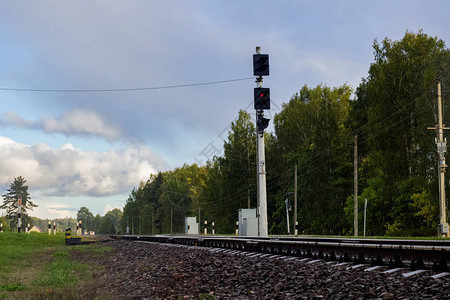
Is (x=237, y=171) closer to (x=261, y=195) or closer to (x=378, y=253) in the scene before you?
(x=261, y=195)

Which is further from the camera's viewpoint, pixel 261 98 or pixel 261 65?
pixel 261 65

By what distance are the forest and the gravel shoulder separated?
2423cm

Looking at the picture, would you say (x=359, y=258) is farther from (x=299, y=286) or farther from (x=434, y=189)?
(x=434, y=189)

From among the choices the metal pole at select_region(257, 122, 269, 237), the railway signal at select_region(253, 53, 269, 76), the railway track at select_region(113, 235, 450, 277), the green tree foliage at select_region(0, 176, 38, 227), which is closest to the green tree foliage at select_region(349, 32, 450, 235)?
the metal pole at select_region(257, 122, 269, 237)

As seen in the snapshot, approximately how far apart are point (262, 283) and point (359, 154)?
43.3 meters

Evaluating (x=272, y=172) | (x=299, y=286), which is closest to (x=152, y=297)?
(x=299, y=286)

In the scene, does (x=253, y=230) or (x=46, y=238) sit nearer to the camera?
(x=253, y=230)

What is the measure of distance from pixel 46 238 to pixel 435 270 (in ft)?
97.6

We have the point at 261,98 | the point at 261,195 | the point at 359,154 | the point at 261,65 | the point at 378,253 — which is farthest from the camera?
the point at 359,154

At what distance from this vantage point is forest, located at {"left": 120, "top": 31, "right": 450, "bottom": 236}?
34.8 metres

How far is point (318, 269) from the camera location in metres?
8.11

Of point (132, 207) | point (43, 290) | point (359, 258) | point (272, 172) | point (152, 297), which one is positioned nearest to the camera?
point (152, 297)

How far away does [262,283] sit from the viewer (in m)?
7.61

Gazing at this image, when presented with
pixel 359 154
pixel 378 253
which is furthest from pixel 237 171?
pixel 378 253
